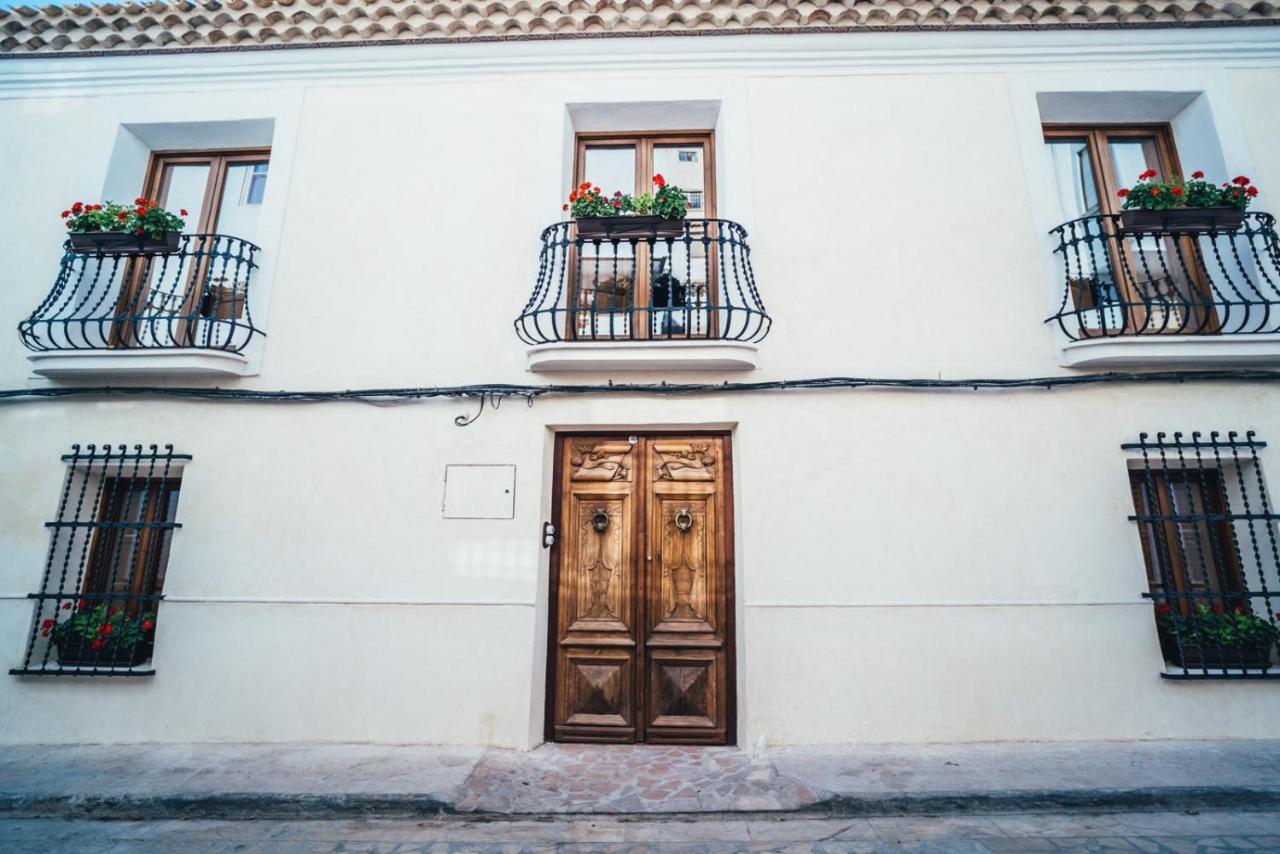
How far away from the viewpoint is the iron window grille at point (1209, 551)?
3.85 meters

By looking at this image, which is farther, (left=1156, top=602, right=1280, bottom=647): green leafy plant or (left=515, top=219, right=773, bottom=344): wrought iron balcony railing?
(left=515, top=219, right=773, bottom=344): wrought iron balcony railing

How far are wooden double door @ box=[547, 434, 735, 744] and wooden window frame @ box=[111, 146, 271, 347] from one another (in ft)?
10.9

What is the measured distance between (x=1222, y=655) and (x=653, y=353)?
4.18m

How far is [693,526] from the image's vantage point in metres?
4.35

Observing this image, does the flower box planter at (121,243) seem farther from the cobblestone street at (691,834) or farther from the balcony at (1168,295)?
the balcony at (1168,295)

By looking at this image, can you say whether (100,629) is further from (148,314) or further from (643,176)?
(643,176)

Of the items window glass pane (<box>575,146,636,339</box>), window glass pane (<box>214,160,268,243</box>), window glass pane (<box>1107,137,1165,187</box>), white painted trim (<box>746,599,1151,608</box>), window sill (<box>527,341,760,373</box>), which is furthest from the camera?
window glass pane (<box>214,160,268,243</box>)

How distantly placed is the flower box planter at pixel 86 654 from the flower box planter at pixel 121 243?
2812 mm

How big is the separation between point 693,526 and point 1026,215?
3490mm

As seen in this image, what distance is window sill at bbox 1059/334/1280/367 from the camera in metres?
4.01

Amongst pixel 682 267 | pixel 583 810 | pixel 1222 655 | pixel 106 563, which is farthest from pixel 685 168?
pixel 106 563

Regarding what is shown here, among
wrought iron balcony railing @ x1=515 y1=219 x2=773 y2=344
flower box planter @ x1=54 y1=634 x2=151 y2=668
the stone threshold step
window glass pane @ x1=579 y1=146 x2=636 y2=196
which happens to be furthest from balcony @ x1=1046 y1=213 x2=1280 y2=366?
flower box planter @ x1=54 y1=634 x2=151 y2=668

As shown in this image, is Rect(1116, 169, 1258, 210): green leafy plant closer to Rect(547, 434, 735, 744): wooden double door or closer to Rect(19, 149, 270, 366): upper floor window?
Rect(547, 434, 735, 744): wooden double door

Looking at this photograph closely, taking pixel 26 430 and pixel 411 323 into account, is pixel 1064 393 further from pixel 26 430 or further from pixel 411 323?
pixel 26 430
